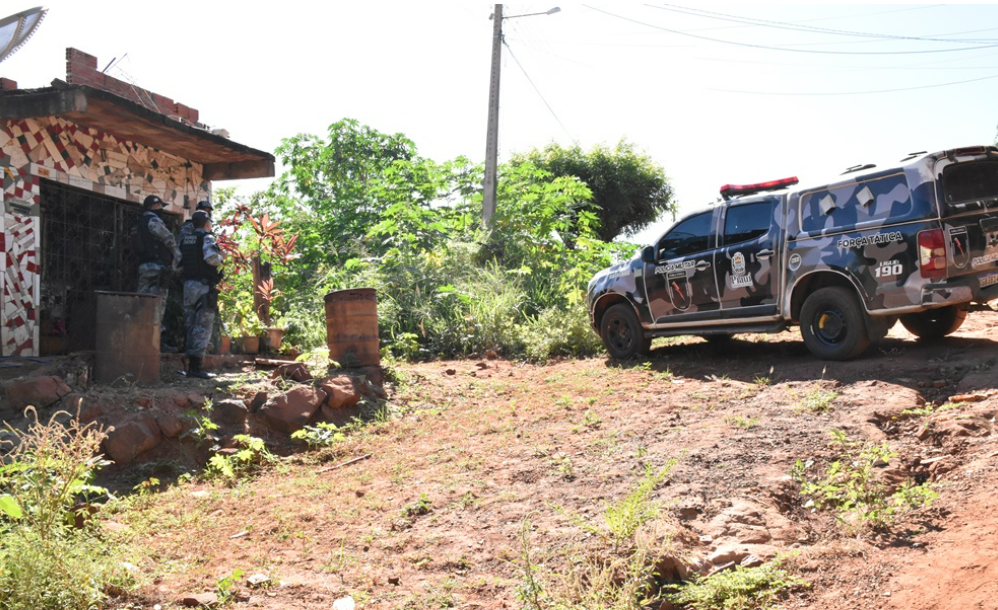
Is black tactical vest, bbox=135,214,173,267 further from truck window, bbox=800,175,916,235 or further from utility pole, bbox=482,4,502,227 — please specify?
utility pole, bbox=482,4,502,227

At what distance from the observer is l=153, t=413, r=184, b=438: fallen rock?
729 centimetres

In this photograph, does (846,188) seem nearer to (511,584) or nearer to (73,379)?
(511,584)

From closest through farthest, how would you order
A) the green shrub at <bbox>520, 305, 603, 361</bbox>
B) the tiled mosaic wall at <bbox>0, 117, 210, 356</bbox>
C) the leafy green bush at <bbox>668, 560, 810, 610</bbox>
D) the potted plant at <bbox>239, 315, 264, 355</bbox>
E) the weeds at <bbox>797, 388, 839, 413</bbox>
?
the leafy green bush at <bbox>668, 560, 810, 610</bbox>, the weeds at <bbox>797, 388, 839, 413</bbox>, the tiled mosaic wall at <bbox>0, 117, 210, 356</bbox>, the potted plant at <bbox>239, 315, 264, 355</bbox>, the green shrub at <bbox>520, 305, 603, 361</bbox>

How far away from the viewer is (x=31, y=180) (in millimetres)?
8266

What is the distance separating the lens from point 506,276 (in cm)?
1509

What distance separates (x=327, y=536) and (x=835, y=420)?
13.3ft

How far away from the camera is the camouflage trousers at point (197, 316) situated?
883 cm

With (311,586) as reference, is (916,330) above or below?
above

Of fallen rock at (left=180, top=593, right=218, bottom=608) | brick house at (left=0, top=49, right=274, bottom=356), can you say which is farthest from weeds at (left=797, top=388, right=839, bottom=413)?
brick house at (left=0, top=49, right=274, bottom=356)

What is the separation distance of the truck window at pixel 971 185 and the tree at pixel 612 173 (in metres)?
23.2

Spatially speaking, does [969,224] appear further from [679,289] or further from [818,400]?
[679,289]

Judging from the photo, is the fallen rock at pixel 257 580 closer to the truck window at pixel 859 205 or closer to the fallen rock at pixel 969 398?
the fallen rock at pixel 969 398

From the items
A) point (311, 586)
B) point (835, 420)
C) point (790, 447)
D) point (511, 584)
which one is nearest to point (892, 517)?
point (790, 447)

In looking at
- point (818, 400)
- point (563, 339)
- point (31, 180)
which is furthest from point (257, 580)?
point (563, 339)
